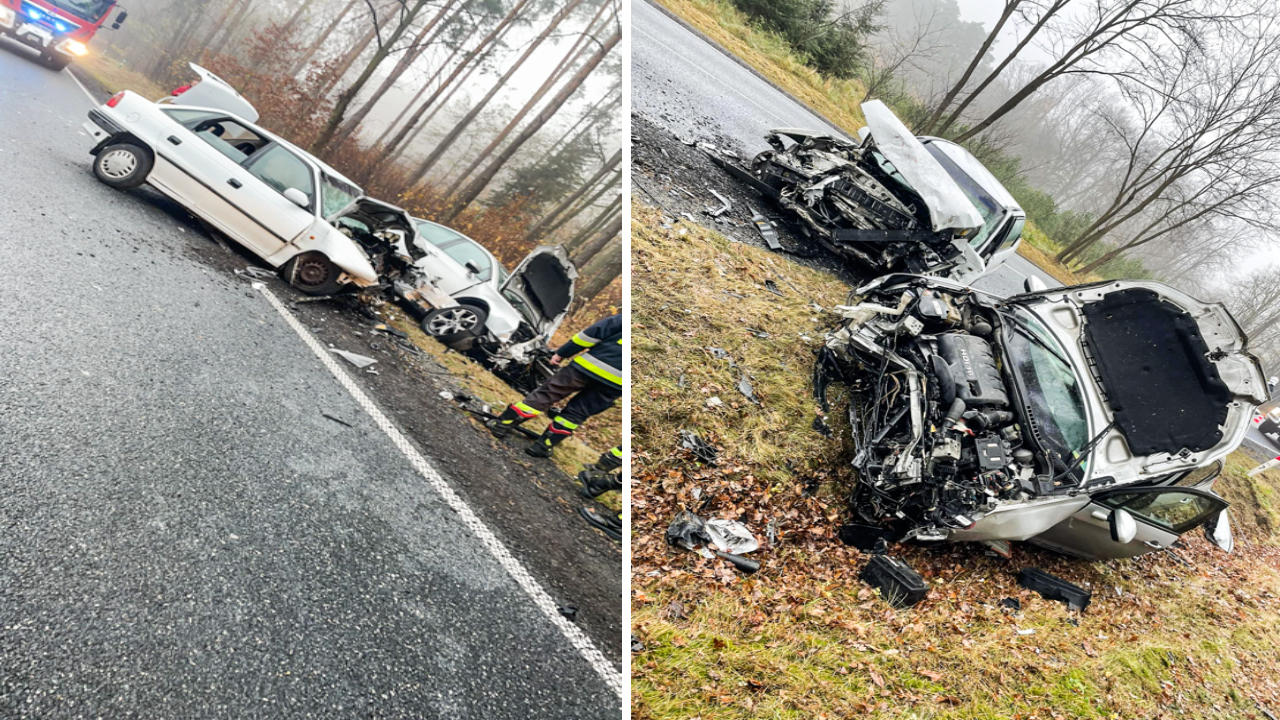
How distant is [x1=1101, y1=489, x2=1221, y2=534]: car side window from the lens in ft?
13.6

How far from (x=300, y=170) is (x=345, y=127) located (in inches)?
406

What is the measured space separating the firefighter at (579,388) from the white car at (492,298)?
172 centimetres

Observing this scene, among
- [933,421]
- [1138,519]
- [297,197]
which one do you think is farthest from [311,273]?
[1138,519]

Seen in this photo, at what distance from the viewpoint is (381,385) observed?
209 inches

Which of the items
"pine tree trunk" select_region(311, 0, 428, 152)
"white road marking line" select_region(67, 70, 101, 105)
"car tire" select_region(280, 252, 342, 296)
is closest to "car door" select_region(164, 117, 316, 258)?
"car tire" select_region(280, 252, 342, 296)

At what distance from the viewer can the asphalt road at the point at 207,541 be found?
2109mm

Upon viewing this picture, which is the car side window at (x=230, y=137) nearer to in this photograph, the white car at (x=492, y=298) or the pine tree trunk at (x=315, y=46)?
the white car at (x=492, y=298)

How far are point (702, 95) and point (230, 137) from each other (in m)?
5.37

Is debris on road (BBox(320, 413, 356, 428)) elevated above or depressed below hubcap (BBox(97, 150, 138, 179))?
above

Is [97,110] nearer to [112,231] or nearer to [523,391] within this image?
[112,231]

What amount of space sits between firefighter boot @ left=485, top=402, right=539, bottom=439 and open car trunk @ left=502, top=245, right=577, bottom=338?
191cm

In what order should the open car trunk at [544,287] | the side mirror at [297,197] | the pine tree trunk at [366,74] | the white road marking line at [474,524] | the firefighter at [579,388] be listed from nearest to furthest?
the white road marking line at [474,524]
the firefighter at [579,388]
the side mirror at [297,197]
the open car trunk at [544,287]
the pine tree trunk at [366,74]

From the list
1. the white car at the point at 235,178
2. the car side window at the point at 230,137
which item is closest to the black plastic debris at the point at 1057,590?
the white car at the point at 235,178

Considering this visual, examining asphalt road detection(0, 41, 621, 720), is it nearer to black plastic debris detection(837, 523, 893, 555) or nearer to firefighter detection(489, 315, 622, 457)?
firefighter detection(489, 315, 622, 457)
